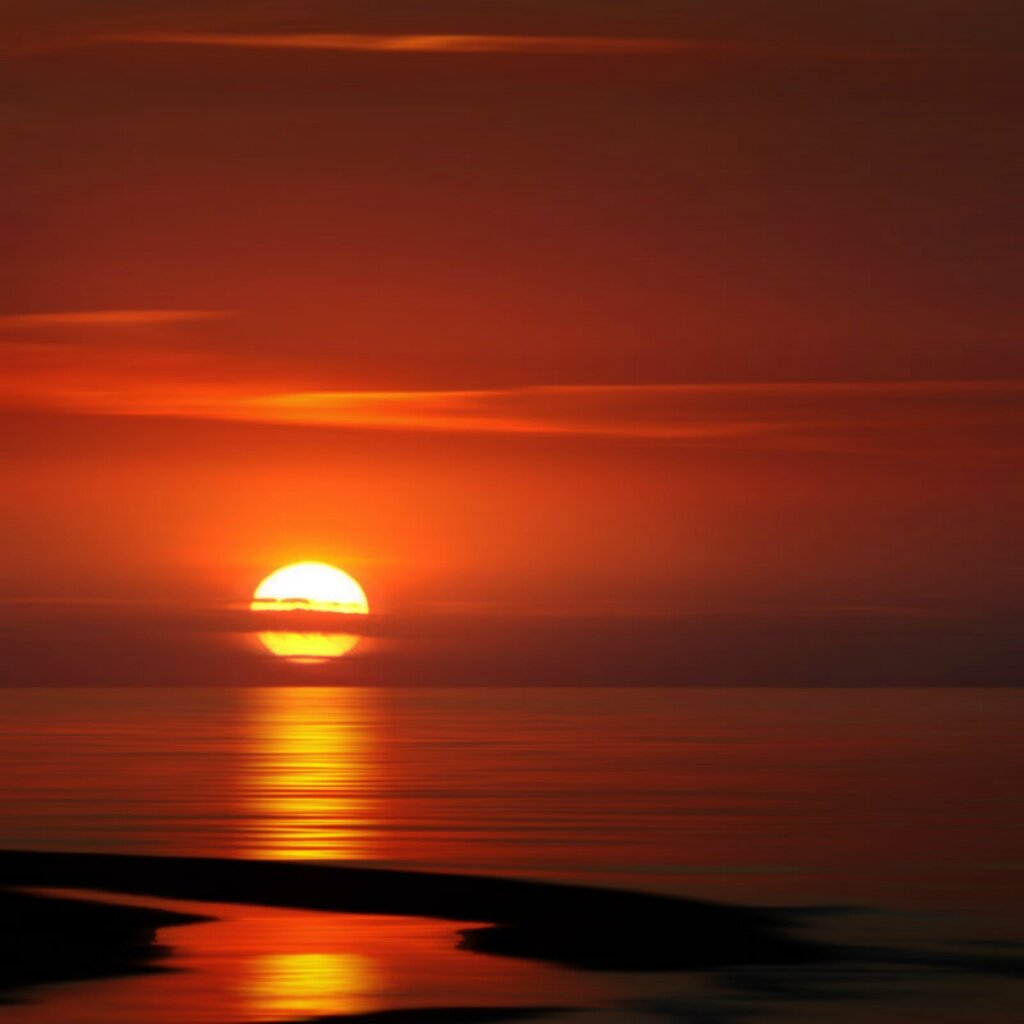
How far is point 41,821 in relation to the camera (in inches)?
2142

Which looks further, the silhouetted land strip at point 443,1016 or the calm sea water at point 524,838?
the calm sea water at point 524,838

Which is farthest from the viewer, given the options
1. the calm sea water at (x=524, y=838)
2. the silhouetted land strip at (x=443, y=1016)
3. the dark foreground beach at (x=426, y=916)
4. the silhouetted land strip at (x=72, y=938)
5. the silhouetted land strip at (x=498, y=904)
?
the silhouetted land strip at (x=498, y=904)

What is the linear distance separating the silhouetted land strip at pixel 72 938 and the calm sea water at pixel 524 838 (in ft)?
2.17

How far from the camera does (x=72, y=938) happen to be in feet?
109

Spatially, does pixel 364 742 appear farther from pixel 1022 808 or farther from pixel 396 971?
pixel 396 971

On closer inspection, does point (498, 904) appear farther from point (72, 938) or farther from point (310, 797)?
point (310, 797)

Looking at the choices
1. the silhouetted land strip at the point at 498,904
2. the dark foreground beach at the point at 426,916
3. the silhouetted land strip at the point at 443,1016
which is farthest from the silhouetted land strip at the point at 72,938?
the silhouetted land strip at the point at 443,1016

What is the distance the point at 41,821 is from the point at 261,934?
2184 centimetres

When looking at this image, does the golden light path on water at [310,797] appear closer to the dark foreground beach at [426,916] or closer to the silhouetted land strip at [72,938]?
the dark foreground beach at [426,916]

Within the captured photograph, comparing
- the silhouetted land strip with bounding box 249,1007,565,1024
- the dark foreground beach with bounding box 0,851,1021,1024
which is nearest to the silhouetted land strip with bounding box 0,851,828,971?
the dark foreground beach with bounding box 0,851,1021,1024

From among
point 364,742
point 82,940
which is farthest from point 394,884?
point 364,742

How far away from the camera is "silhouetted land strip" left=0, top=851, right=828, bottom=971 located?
32.4m

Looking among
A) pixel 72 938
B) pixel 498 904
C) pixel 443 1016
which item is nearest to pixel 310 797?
pixel 498 904

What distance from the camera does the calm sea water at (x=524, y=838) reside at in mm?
28531
